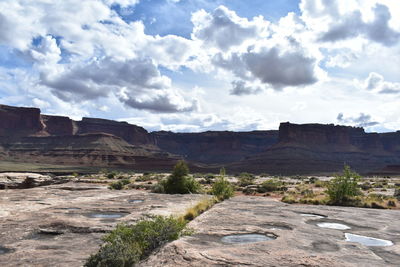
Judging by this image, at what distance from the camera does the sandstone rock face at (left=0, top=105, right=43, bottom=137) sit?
6097 inches

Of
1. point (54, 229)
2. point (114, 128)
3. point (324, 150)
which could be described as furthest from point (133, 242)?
point (114, 128)

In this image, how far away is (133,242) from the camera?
6895 mm

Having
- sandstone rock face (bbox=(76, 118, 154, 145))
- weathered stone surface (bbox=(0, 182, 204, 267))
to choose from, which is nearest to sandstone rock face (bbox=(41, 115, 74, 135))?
sandstone rock face (bbox=(76, 118, 154, 145))

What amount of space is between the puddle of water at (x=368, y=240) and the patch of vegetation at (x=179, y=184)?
14083 millimetres

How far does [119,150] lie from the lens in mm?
136375

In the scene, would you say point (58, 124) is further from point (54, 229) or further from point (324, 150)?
point (54, 229)

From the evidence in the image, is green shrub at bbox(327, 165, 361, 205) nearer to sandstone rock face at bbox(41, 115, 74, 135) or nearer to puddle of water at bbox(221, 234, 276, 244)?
puddle of water at bbox(221, 234, 276, 244)

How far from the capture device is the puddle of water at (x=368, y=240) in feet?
26.7

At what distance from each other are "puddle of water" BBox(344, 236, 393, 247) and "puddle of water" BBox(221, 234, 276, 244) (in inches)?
85.4

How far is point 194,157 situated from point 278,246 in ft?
633

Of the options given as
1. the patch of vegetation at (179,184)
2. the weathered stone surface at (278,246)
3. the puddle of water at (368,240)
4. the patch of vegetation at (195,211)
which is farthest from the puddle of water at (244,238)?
the patch of vegetation at (179,184)

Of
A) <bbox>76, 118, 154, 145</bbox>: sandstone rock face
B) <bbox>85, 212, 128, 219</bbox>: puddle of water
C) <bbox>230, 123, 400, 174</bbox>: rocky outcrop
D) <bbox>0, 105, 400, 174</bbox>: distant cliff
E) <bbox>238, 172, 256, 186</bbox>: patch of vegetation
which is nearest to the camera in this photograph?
<bbox>85, 212, 128, 219</bbox>: puddle of water

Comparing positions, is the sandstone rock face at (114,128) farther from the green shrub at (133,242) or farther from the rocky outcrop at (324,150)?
the green shrub at (133,242)

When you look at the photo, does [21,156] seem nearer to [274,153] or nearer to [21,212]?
[274,153]
